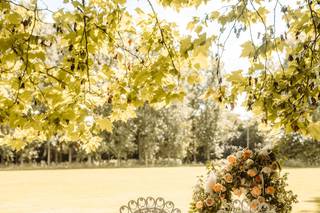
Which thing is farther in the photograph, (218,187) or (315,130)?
(218,187)

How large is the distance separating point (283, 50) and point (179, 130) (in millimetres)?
60169

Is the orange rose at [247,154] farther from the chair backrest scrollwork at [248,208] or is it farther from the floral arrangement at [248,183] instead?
the chair backrest scrollwork at [248,208]

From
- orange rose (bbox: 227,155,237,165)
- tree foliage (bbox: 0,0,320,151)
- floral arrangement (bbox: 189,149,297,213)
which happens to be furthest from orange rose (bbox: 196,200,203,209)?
tree foliage (bbox: 0,0,320,151)

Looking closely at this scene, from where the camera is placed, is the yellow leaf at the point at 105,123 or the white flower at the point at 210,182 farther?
the white flower at the point at 210,182

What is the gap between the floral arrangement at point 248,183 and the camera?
688cm

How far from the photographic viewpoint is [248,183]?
274 inches

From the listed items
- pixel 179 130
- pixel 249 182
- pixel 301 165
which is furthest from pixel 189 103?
pixel 249 182

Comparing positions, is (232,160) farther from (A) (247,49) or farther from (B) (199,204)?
(A) (247,49)

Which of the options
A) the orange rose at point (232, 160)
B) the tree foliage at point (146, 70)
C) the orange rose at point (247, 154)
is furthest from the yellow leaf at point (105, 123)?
the orange rose at point (247, 154)

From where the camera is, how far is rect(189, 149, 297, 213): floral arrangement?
688cm

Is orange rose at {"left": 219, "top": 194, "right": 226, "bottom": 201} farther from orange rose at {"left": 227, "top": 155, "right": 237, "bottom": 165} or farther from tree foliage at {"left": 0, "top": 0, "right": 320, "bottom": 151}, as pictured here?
tree foliage at {"left": 0, "top": 0, "right": 320, "bottom": 151}

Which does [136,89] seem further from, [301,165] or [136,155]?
[136,155]

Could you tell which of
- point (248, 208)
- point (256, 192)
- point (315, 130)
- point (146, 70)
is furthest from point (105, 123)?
point (248, 208)

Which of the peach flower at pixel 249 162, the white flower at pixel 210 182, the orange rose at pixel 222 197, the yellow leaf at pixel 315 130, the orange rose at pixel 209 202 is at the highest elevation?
the yellow leaf at pixel 315 130
